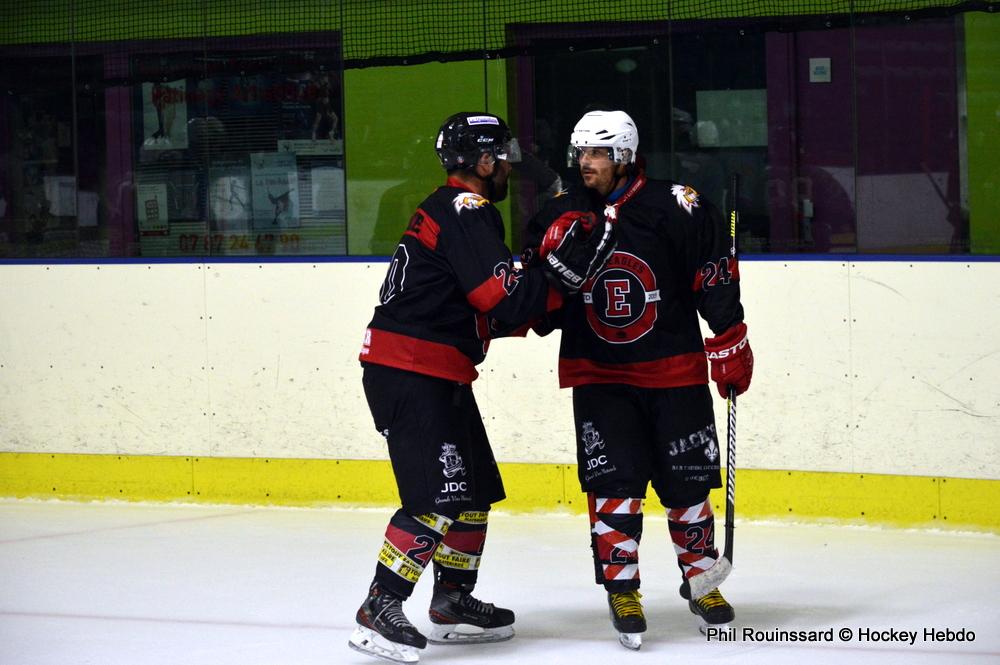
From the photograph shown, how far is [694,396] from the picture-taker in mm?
3834

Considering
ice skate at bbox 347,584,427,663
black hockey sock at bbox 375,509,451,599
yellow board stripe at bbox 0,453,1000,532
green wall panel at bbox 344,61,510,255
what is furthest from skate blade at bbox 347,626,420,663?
green wall panel at bbox 344,61,510,255

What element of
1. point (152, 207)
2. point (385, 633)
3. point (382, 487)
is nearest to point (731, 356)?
point (385, 633)

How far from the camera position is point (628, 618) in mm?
3703

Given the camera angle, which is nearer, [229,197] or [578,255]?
[578,255]

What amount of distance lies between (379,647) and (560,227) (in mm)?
1020

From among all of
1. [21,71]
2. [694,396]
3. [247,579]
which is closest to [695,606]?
[694,396]

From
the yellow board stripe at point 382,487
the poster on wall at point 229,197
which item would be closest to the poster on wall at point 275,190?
the poster on wall at point 229,197

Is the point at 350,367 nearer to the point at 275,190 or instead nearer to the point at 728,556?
the point at 275,190

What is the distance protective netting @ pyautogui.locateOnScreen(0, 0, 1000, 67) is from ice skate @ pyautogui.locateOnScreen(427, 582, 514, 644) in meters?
2.35

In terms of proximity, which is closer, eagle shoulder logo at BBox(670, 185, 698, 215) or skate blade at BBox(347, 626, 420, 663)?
skate blade at BBox(347, 626, 420, 663)

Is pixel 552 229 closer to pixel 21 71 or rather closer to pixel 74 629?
pixel 74 629

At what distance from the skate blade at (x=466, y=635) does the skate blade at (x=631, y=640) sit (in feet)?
0.98

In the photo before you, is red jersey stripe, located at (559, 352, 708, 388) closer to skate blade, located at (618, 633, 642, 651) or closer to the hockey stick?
the hockey stick

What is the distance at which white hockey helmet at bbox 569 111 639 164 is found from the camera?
375cm
